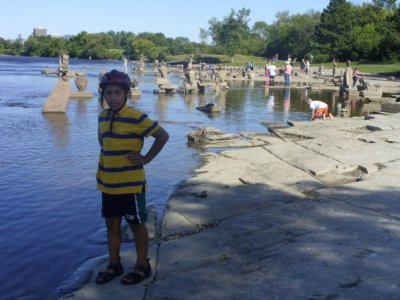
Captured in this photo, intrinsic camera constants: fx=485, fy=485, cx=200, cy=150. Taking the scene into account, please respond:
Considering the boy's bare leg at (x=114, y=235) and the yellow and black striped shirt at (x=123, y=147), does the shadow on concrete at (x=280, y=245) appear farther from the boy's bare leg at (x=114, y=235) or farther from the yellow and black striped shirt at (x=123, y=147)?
the yellow and black striped shirt at (x=123, y=147)

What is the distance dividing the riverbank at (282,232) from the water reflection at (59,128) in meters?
4.58

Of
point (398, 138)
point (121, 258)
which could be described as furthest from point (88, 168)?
point (398, 138)

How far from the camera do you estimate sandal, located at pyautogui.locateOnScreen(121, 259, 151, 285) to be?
436 cm

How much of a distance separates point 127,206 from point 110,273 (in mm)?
702

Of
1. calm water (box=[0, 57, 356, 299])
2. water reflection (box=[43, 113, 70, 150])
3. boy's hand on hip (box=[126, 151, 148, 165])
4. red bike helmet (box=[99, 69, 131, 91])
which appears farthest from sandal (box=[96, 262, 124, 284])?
water reflection (box=[43, 113, 70, 150])

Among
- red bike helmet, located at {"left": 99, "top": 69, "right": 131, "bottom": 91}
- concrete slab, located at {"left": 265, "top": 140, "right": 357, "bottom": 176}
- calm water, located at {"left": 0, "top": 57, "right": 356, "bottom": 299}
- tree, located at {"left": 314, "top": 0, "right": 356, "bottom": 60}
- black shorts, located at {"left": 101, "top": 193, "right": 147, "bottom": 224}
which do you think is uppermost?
tree, located at {"left": 314, "top": 0, "right": 356, "bottom": 60}

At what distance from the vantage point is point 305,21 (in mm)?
103750

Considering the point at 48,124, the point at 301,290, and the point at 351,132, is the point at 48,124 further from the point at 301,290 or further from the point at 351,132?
the point at 301,290

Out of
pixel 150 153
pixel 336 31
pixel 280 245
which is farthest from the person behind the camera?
pixel 336 31

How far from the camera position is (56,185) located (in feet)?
27.6

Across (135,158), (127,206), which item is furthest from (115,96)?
(127,206)

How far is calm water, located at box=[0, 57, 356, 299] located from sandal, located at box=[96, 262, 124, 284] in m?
0.50

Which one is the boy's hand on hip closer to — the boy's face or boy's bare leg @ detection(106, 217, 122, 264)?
the boy's face

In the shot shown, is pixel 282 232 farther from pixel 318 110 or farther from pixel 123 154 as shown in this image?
pixel 318 110
